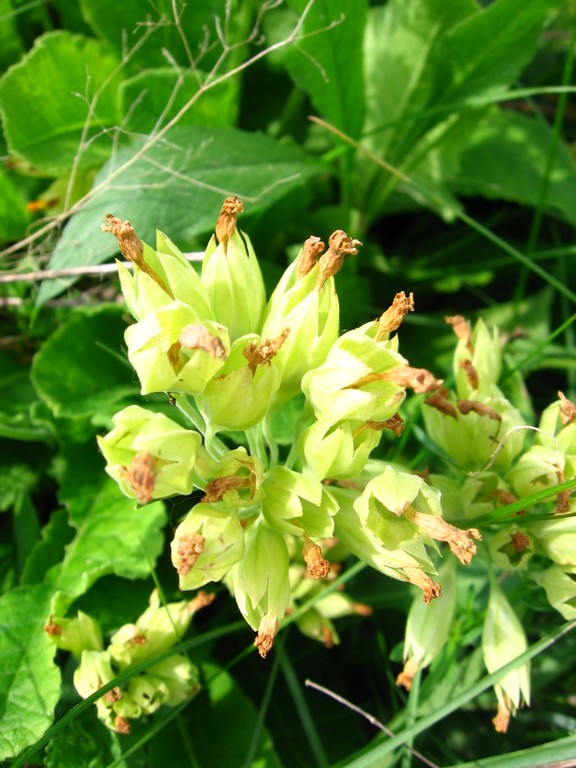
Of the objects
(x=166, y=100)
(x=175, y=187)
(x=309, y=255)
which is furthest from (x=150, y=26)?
(x=309, y=255)

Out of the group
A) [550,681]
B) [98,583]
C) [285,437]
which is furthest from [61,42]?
[550,681]

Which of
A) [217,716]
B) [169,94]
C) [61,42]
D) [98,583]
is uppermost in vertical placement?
[61,42]

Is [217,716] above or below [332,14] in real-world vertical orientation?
below

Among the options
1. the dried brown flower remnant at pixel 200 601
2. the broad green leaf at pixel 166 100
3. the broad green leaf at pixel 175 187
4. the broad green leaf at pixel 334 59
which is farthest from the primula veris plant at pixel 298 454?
the broad green leaf at pixel 334 59

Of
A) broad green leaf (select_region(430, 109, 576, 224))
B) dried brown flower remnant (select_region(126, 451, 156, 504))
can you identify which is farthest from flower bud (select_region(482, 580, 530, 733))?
broad green leaf (select_region(430, 109, 576, 224))

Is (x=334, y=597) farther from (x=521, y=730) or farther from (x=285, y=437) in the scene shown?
(x=521, y=730)

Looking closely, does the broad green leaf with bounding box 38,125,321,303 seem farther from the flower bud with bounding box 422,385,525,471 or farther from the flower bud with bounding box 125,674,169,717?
the flower bud with bounding box 125,674,169,717
